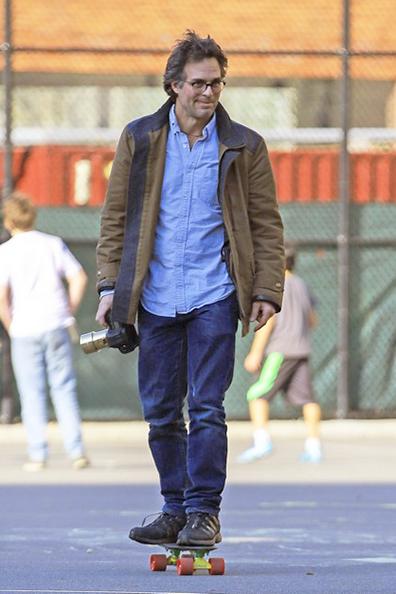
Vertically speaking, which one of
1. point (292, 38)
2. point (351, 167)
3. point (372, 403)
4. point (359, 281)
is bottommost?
point (372, 403)

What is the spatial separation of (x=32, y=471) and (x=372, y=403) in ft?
16.0

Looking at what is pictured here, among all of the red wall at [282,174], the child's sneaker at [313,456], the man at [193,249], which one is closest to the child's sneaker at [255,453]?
the child's sneaker at [313,456]

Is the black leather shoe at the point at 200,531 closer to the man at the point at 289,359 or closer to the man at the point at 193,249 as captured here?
the man at the point at 193,249

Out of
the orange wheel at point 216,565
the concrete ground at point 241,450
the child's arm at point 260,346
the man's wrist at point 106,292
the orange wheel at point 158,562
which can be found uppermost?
the man's wrist at point 106,292

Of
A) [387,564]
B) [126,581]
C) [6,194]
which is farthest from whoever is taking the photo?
[6,194]

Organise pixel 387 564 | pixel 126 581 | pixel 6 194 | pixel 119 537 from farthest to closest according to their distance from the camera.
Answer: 1. pixel 6 194
2. pixel 119 537
3. pixel 387 564
4. pixel 126 581

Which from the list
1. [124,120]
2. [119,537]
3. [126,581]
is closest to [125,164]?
[126,581]

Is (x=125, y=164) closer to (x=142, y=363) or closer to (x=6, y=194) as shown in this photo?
(x=142, y=363)

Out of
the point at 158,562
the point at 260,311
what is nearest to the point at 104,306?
the point at 260,311

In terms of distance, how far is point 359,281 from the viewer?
16.5 meters

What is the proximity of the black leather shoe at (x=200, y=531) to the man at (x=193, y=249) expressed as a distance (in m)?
0.03

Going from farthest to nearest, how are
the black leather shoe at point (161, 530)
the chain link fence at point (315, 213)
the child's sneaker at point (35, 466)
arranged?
the chain link fence at point (315, 213) < the child's sneaker at point (35, 466) < the black leather shoe at point (161, 530)

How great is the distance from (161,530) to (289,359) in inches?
246

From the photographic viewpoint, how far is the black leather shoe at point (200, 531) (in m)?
7.00
